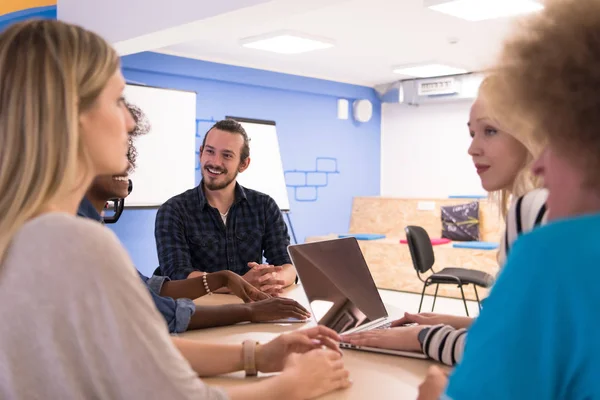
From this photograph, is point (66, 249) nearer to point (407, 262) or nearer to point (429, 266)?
point (429, 266)

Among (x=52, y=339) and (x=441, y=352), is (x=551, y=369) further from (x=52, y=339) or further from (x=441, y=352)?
(x=441, y=352)

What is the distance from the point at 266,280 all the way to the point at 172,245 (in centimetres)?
70

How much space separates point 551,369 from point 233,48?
5813mm

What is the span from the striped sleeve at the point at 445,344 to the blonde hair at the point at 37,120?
87cm

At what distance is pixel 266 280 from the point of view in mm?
2318

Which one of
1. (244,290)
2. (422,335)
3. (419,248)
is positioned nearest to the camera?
(422,335)

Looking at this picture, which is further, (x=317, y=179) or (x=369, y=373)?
(x=317, y=179)

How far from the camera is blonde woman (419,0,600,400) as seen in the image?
2.01 feet

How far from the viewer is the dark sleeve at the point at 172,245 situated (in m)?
2.74

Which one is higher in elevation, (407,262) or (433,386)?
(433,386)

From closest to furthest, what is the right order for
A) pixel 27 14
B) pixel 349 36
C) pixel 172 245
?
pixel 172 245 → pixel 27 14 → pixel 349 36

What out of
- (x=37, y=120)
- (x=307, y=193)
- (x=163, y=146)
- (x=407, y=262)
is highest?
(x=163, y=146)

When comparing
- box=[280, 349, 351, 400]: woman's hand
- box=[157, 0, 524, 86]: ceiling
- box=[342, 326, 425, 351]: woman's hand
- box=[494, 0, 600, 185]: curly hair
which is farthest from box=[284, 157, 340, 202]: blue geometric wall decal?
box=[494, 0, 600, 185]: curly hair

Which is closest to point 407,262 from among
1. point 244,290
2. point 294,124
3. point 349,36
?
point 294,124
